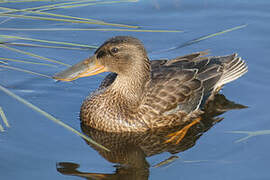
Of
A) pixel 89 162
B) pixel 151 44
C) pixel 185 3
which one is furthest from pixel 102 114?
pixel 185 3

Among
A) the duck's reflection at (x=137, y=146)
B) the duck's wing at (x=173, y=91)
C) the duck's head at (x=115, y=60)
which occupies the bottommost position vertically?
the duck's reflection at (x=137, y=146)

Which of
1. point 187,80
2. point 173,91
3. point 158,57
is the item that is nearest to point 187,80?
point 187,80

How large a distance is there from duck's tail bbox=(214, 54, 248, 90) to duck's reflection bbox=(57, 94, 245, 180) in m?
0.45

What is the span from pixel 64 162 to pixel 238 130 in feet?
7.15

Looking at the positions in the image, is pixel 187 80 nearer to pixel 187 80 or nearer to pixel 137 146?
pixel 187 80

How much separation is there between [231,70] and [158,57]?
1187 mm

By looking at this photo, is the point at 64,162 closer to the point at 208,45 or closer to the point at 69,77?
the point at 69,77

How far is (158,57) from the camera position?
840 centimetres

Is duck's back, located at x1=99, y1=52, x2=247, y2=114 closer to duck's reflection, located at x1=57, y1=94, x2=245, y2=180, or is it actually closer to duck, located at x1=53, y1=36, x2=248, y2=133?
duck, located at x1=53, y1=36, x2=248, y2=133

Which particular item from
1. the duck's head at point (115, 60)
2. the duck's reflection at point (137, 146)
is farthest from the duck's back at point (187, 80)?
the duck's head at point (115, 60)

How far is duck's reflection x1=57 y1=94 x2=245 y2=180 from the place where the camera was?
5.78 m

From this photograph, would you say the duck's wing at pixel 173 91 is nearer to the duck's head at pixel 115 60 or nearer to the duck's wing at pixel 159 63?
the duck's wing at pixel 159 63

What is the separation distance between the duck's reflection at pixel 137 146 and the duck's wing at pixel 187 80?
27 cm

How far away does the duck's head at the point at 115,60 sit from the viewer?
6.60 meters
